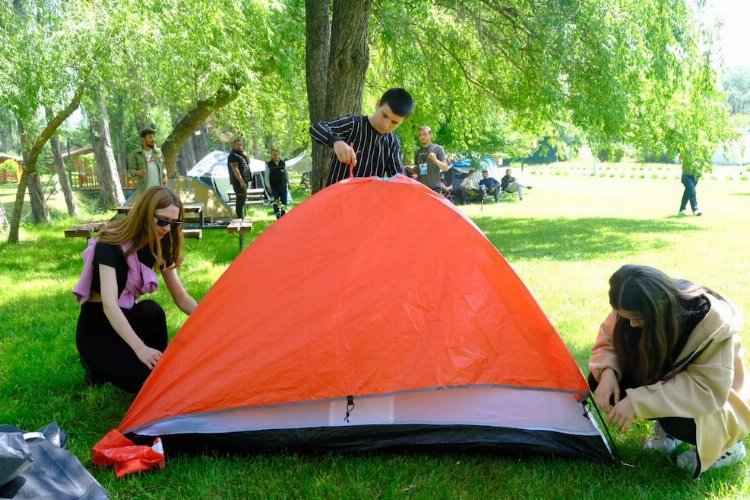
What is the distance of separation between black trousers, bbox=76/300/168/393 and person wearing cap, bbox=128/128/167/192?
5080 mm

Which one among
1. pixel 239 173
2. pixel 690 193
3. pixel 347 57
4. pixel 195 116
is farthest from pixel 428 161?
pixel 690 193

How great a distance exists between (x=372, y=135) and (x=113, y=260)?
5.71 ft

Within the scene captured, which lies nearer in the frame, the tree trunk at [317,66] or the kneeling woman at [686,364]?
the kneeling woman at [686,364]

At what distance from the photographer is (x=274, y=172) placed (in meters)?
14.7

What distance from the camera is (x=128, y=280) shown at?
3264 millimetres

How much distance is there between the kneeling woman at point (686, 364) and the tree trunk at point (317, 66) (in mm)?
3541

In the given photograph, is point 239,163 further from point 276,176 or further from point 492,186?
point 492,186

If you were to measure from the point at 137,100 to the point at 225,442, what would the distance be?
9.10m

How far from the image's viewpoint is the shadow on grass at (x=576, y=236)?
8492mm

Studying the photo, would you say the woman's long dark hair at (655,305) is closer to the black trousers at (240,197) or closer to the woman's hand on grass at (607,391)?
the woman's hand on grass at (607,391)

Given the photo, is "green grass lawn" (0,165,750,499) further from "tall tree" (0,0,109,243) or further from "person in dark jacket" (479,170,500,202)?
"person in dark jacket" (479,170,500,202)

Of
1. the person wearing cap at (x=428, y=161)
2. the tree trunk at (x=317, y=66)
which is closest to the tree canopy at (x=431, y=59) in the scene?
the tree trunk at (x=317, y=66)

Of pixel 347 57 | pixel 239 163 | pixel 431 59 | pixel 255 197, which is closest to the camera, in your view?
pixel 347 57

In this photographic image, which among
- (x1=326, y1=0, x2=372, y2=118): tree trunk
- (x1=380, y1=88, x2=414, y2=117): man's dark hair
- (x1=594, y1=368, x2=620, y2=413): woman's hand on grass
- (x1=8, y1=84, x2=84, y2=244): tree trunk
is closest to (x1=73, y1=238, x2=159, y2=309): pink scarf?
(x1=380, y1=88, x2=414, y2=117): man's dark hair
